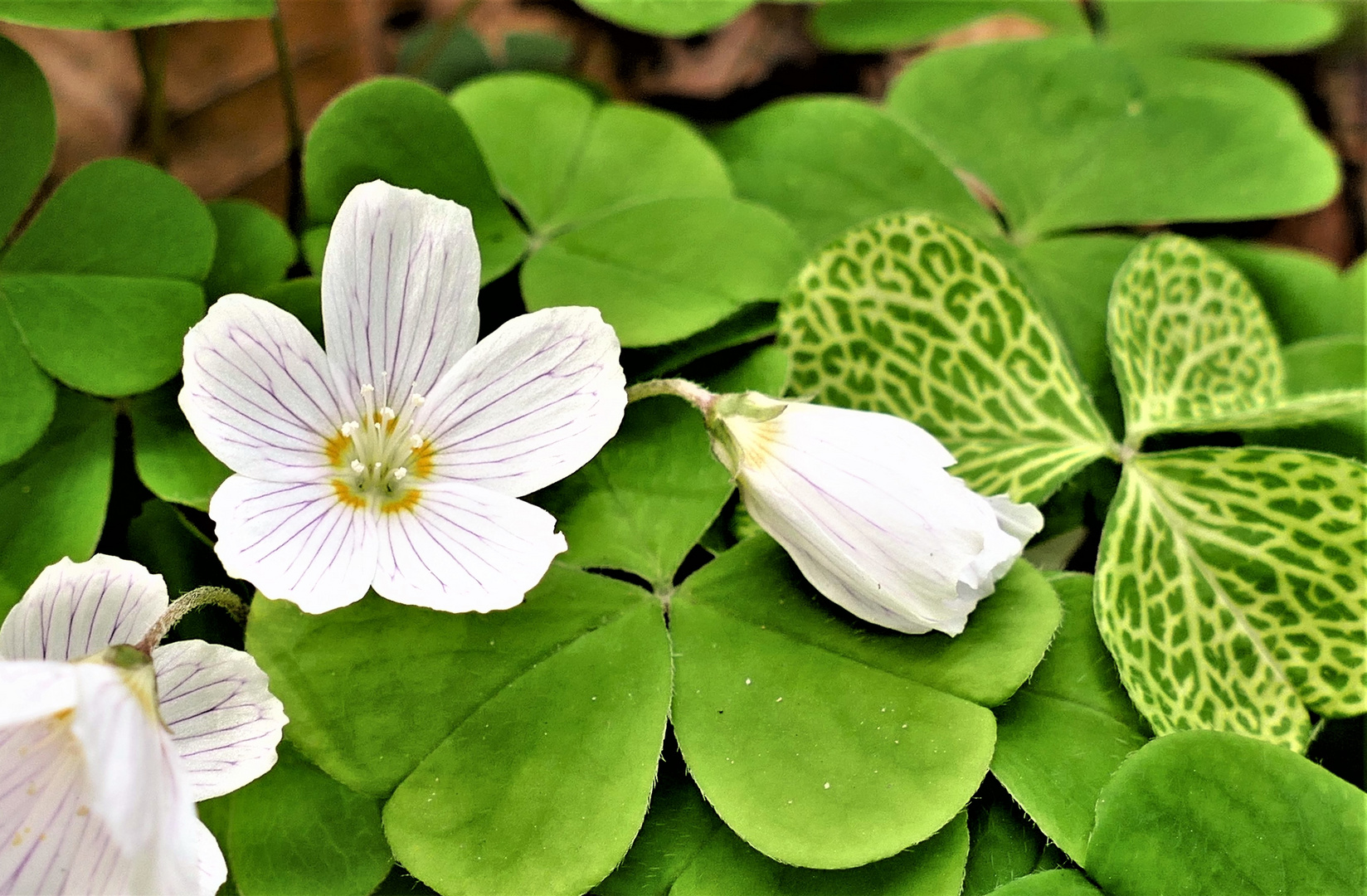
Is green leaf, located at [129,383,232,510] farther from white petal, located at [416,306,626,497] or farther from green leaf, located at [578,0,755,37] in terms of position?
green leaf, located at [578,0,755,37]

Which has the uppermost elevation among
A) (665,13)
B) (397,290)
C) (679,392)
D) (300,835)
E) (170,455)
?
(665,13)

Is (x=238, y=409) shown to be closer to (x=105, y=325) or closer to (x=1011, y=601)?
(x=105, y=325)

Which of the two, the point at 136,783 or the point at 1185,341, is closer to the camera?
the point at 136,783

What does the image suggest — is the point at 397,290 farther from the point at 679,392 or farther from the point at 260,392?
the point at 679,392

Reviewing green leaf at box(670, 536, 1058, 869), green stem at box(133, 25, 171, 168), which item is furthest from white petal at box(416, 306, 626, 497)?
green stem at box(133, 25, 171, 168)

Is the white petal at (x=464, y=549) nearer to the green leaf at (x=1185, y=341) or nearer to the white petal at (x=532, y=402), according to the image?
the white petal at (x=532, y=402)

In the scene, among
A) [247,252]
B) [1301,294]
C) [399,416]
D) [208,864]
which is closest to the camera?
[208,864]

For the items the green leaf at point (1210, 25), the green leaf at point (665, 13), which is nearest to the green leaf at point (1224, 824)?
the green leaf at point (665, 13)

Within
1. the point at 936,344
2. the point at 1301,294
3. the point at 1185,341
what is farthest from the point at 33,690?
the point at 1301,294
